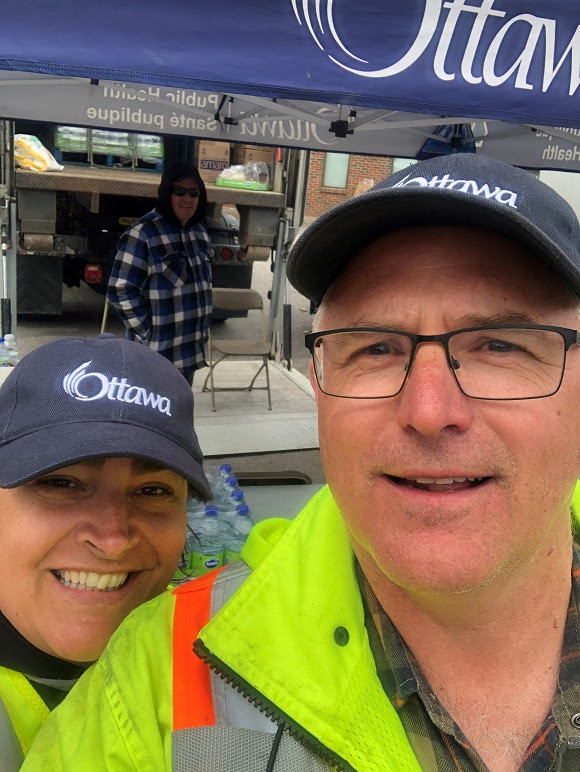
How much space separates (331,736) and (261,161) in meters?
7.46

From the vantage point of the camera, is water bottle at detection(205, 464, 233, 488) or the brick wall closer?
water bottle at detection(205, 464, 233, 488)

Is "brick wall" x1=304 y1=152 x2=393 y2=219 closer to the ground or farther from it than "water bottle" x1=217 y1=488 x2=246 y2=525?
farther from it

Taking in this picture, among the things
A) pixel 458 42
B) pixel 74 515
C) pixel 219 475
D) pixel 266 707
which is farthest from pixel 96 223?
pixel 266 707

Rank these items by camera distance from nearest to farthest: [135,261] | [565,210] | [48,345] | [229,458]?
[565,210], [48,345], [135,261], [229,458]

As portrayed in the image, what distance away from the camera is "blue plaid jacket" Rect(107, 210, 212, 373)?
15.0ft

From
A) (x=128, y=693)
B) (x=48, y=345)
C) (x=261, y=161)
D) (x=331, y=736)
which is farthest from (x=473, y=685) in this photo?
(x=261, y=161)

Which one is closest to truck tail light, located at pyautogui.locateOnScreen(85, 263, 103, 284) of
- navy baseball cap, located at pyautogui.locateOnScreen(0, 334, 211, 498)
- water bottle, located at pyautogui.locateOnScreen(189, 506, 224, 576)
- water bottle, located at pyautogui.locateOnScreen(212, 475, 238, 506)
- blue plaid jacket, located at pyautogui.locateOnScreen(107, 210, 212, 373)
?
blue plaid jacket, located at pyautogui.locateOnScreen(107, 210, 212, 373)

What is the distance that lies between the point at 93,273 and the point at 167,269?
352 cm

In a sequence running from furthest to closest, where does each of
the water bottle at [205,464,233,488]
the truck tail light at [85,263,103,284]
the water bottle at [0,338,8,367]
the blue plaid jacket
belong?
the truck tail light at [85,263,103,284], the blue plaid jacket, the water bottle at [0,338,8,367], the water bottle at [205,464,233,488]

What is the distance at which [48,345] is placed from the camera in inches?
62.5

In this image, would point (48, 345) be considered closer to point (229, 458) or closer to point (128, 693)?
point (128, 693)

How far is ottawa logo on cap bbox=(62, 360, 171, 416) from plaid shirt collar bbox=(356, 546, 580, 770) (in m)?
0.64

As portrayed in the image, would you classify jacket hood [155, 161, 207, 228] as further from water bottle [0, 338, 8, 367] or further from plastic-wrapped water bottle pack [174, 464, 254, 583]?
plastic-wrapped water bottle pack [174, 464, 254, 583]

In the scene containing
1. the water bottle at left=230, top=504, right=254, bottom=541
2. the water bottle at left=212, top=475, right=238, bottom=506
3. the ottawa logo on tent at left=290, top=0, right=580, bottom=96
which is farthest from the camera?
the water bottle at left=212, top=475, right=238, bottom=506
